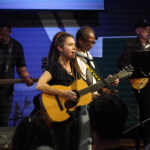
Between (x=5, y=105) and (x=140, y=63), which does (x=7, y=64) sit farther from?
(x=140, y=63)

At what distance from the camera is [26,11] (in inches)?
214

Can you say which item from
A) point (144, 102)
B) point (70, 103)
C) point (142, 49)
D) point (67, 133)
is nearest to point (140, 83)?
point (144, 102)

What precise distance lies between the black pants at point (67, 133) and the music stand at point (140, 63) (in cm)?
120

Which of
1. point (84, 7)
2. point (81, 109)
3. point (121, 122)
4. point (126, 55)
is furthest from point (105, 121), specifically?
point (84, 7)

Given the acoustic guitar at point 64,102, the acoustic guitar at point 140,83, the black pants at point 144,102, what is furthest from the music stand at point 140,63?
the acoustic guitar at point 64,102

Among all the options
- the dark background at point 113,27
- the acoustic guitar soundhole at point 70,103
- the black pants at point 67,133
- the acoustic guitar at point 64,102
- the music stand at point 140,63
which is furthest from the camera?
the dark background at point 113,27

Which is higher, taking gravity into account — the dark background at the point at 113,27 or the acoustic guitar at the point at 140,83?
the dark background at the point at 113,27

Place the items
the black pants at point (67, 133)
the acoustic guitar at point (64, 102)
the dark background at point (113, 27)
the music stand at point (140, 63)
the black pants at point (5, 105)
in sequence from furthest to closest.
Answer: the dark background at point (113, 27), the black pants at point (5, 105), the music stand at point (140, 63), the acoustic guitar at point (64, 102), the black pants at point (67, 133)

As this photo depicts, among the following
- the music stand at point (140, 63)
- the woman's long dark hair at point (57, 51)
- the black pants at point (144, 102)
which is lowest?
the black pants at point (144, 102)

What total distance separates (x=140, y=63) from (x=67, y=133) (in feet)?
4.65

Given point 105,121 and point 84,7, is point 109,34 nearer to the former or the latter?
point 84,7

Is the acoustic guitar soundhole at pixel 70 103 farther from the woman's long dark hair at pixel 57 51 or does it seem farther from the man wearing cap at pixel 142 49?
the man wearing cap at pixel 142 49

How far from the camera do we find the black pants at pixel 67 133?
10.1 feet

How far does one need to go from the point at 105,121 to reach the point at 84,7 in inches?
155
